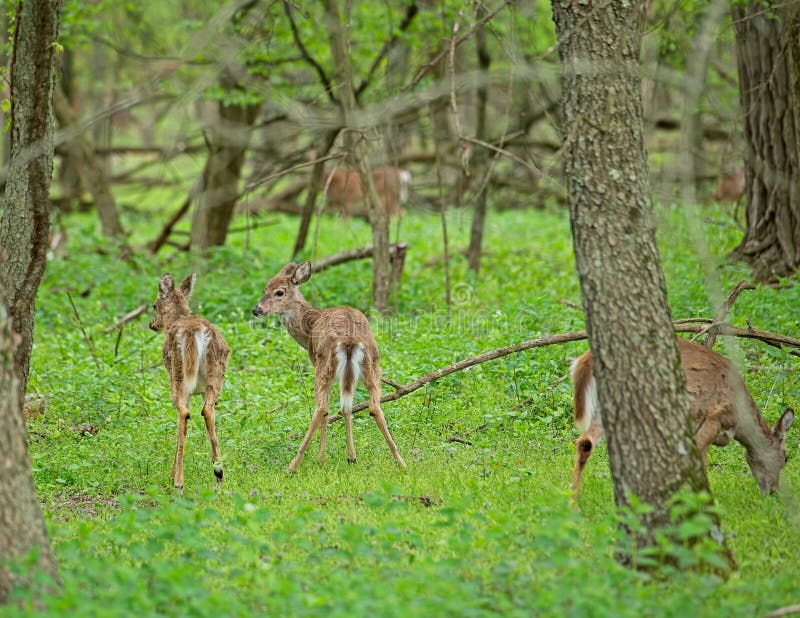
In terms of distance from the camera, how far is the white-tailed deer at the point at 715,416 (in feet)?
19.3

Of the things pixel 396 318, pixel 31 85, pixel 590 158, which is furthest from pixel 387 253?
pixel 590 158

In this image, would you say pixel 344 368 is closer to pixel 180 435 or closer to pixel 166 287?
pixel 180 435

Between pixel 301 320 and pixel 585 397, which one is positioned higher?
pixel 301 320

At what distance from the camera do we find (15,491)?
408cm

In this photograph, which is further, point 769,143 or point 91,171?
→ point 91,171

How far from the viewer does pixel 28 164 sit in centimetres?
623

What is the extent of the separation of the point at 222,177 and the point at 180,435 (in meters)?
8.20

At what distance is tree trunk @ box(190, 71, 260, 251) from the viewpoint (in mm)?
13453

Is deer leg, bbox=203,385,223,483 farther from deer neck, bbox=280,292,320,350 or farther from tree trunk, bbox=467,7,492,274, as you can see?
tree trunk, bbox=467,7,492,274

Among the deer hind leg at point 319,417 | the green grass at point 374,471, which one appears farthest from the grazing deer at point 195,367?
the deer hind leg at point 319,417

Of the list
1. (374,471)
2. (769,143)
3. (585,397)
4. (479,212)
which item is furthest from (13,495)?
(479,212)

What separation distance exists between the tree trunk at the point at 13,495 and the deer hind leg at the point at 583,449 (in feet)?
9.59

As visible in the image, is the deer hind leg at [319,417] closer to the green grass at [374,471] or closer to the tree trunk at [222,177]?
the green grass at [374,471]

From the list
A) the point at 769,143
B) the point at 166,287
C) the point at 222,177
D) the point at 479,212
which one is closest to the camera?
the point at 166,287
